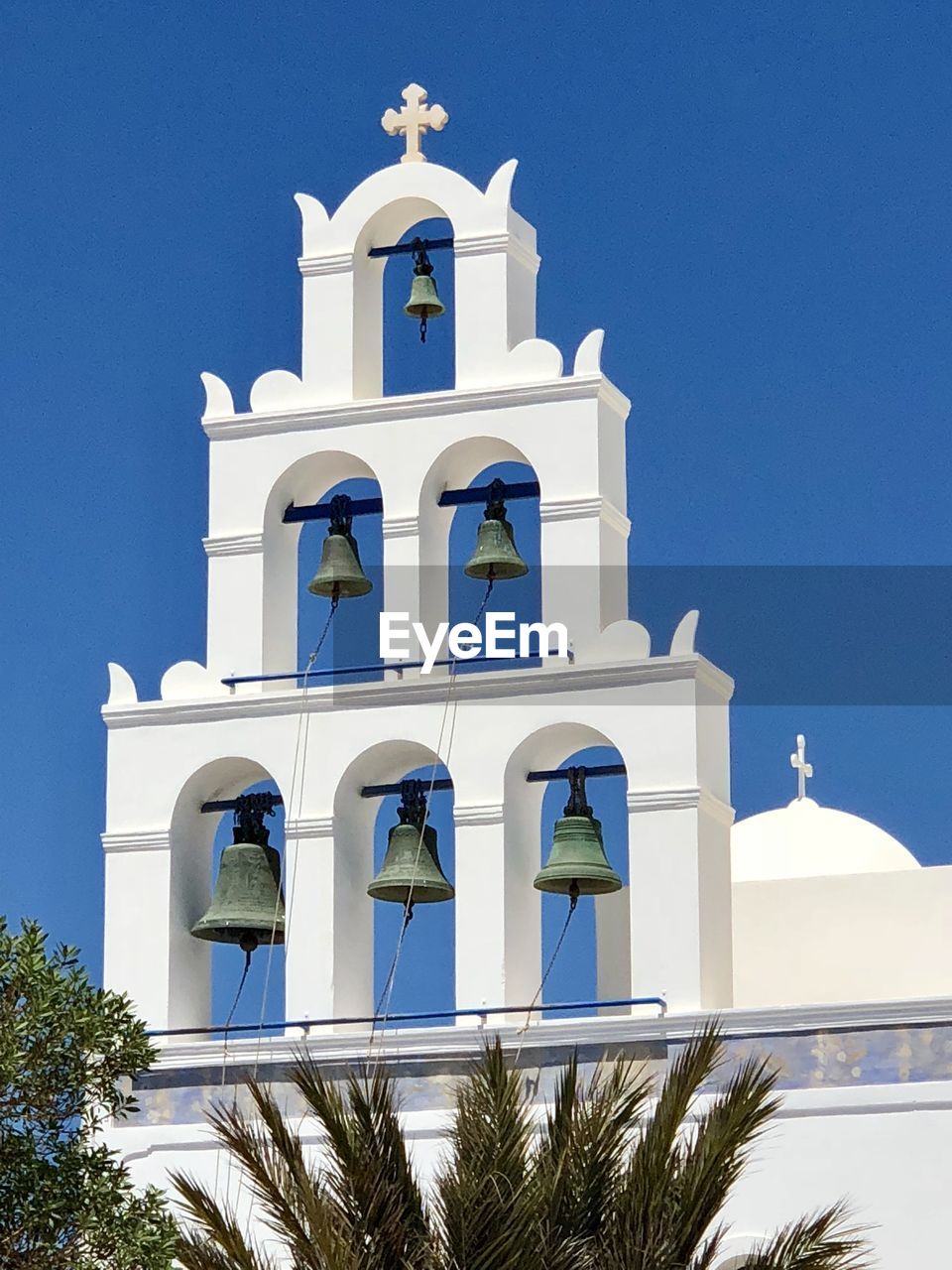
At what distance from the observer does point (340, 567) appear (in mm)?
23438

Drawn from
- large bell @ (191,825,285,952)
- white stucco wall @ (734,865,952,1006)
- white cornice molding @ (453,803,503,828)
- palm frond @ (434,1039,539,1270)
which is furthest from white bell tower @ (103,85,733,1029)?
palm frond @ (434,1039,539,1270)

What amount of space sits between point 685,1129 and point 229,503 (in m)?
5.43

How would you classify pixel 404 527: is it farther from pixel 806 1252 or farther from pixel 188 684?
pixel 806 1252

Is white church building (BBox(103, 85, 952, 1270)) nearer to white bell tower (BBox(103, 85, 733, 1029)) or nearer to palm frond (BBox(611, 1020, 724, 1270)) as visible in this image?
white bell tower (BBox(103, 85, 733, 1029))

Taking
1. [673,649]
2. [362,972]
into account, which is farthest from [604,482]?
[362,972]

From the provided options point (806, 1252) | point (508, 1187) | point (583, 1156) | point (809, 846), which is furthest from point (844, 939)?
point (508, 1187)

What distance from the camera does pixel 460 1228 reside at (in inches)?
690

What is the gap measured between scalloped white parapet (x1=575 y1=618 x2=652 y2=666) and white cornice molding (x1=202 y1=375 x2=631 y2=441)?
1.55 meters

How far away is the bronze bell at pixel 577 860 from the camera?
2238cm

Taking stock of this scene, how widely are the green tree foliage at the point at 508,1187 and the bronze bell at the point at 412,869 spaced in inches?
159

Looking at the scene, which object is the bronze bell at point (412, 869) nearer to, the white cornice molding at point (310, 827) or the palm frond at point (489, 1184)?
the white cornice molding at point (310, 827)

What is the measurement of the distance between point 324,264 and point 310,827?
153 inches

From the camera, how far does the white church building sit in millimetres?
21266

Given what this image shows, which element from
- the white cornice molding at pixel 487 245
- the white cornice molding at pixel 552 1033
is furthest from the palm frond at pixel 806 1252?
the white cornice molding at pixel 487 245
